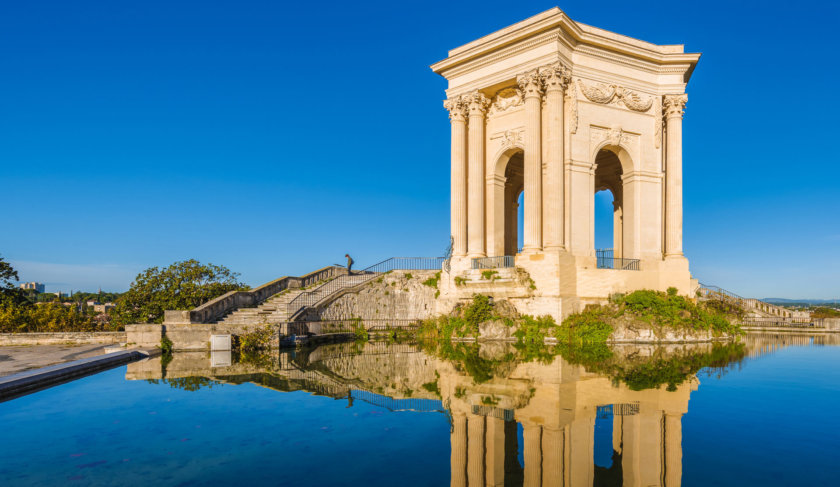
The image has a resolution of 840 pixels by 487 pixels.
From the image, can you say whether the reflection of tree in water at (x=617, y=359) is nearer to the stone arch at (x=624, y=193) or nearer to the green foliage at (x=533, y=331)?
the green foliage at (x=533, y=331)

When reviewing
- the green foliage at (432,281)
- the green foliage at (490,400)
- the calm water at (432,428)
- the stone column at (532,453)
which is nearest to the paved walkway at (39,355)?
the calm water at (432,428)

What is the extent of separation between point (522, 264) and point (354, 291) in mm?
7764

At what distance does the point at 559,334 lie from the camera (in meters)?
18.8

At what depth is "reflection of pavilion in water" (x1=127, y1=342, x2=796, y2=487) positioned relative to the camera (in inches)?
212

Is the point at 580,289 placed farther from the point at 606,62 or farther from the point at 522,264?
the point at 606,62

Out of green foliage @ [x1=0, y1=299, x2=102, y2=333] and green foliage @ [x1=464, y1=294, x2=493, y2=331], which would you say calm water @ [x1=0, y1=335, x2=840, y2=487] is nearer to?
green foliage @ [x1=464, y1=294, x2=493, y2=331]

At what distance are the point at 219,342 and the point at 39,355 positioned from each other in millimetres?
4568

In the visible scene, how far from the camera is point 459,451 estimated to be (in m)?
5.93

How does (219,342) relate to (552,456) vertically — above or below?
below

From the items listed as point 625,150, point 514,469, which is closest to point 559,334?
point 625,150

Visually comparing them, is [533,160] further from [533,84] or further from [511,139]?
[533,84]

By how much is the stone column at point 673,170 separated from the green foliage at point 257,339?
55.4ft

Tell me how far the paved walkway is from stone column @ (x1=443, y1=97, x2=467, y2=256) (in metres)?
14.3

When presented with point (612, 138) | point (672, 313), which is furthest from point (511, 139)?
point (672, 313)
